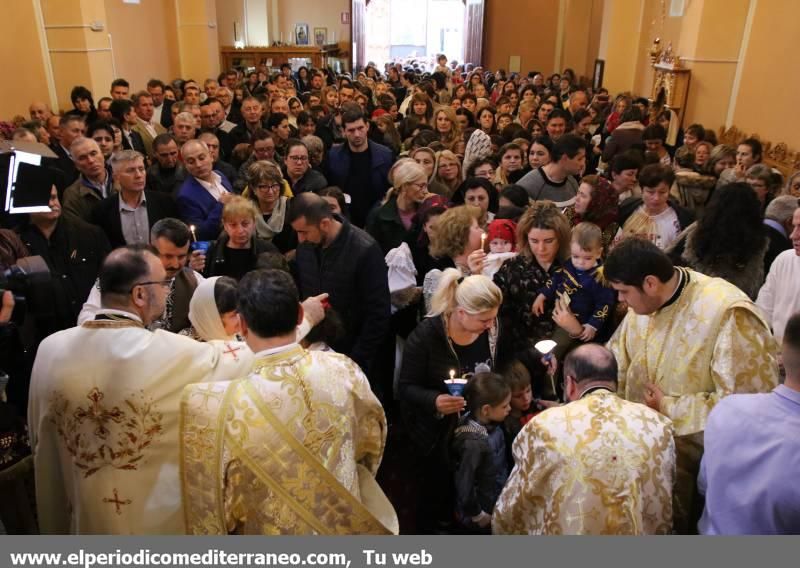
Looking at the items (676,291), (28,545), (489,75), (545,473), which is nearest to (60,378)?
(28,545)

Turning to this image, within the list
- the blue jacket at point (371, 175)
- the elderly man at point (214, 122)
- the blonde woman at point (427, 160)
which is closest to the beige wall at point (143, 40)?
the elderly man at point (214, 122)

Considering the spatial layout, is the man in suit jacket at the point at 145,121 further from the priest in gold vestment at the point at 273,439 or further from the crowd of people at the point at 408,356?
the priest in gold vestment at the point at 273,439

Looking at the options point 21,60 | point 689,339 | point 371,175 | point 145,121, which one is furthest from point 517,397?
point 21,60

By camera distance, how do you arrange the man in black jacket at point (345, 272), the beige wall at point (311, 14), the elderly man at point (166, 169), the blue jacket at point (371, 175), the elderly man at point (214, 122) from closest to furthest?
1. the man in black jacket at point (345, 272)
2. the elderly man at point (166, 169)
3. the blue jacket at point (371, 175)
4. the elderly man at point (214, 122)
5. the beige wall at point (311, 14)

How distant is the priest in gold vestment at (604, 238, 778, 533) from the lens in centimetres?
256

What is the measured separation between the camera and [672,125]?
10477 mm

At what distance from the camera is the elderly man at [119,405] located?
225 centimetres

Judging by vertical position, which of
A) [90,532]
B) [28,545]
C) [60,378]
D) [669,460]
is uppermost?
[60,378]

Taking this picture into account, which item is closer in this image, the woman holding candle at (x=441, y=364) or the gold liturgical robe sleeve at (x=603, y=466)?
the gold liturgical robe sleeve at (x=603, y=466)

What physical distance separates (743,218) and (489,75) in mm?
14660

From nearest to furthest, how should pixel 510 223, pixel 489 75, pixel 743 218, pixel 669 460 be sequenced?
pixel 669 460 → pixel 743 218 → pixel 510 223 → pixel 489 75

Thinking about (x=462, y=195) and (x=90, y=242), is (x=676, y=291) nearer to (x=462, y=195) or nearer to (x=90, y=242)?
(x=462, y=195)

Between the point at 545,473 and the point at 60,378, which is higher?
the point at 60,378

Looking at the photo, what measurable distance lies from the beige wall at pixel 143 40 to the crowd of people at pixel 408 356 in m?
7.87
